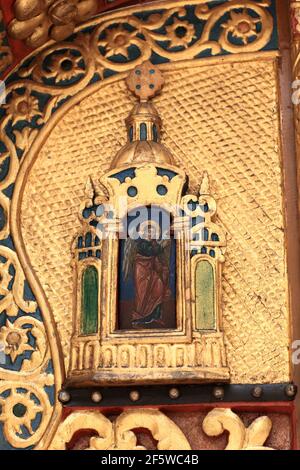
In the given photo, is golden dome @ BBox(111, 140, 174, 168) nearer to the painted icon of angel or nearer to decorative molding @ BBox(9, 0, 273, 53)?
the painted icon of angel

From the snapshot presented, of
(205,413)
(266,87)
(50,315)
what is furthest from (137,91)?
(205,413)

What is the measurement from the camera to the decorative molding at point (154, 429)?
10.6ft

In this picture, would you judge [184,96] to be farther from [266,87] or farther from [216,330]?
[216,330]

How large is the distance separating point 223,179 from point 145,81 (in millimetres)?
411

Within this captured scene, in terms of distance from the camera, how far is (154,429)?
3.29 m

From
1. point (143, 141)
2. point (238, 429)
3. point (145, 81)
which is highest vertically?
point (145, 81)

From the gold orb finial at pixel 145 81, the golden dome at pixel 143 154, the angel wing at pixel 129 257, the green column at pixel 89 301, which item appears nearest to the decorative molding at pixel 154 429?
the green column at pixel 89 301

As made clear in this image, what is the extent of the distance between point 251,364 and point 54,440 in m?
0.59

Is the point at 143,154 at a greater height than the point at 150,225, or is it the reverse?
the point at 143,154

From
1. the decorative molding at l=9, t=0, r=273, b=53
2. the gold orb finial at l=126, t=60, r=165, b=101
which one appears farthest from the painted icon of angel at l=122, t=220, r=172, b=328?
the decorative molding at l=9, t=0, r=273, b=53

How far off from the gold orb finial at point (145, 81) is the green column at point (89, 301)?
60cm

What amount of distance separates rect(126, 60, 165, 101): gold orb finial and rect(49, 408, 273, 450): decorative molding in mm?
996

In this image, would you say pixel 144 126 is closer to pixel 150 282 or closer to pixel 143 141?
pixel 143 141

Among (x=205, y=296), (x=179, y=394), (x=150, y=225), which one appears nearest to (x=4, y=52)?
(x=150, y=225)
